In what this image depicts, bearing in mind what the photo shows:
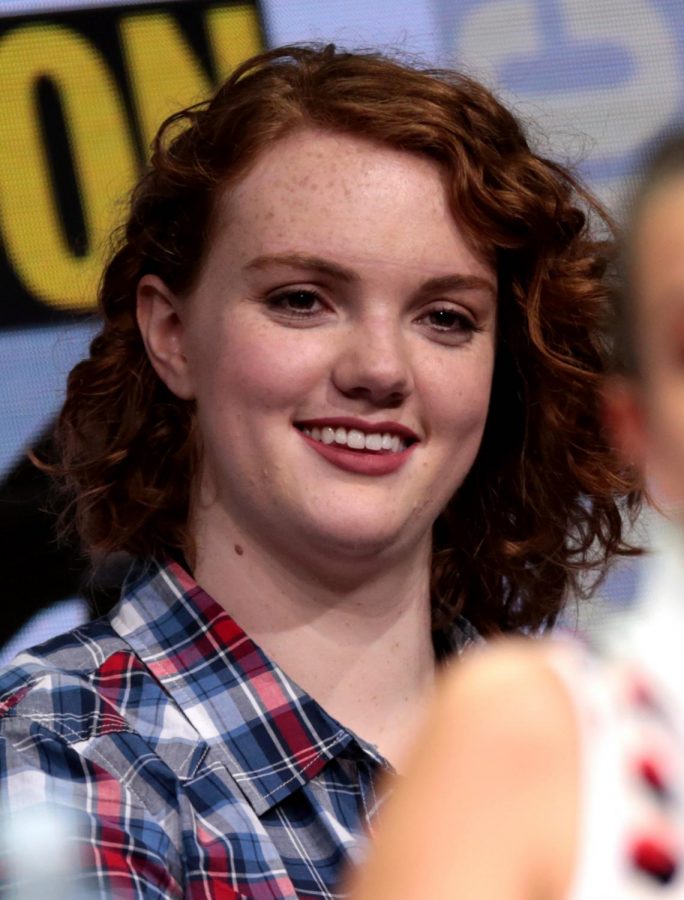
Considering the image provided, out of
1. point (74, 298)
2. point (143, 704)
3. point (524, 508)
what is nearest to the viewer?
point (143, 704)

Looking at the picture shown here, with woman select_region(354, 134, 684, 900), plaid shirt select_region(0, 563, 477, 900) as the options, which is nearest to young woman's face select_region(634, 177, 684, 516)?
woman select_region(354, 134, 684, 900)

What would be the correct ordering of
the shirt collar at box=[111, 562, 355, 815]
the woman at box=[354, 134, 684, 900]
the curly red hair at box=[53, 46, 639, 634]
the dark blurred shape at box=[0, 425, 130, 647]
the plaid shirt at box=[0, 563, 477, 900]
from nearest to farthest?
the woman at box=[354, 134, 684, 900] < the plaid shirt at box=[0, 563, 477, 900] < the shirt collar at box=[111, 562, 355, 815] < the curly red hair at box=[53, 46, 639, 634] < the dark blurred shape at box=[0, 425, 130, 647]

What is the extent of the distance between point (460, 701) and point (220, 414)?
0.94m

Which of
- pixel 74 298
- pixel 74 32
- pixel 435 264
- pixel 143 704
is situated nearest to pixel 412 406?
pixel 435 264

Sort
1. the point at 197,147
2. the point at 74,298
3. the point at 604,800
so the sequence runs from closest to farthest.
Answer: the point at 604,800 → the point at 197,147 → the point at 74,298

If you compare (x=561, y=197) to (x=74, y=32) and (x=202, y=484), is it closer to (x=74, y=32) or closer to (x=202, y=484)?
(x=202, y=484)

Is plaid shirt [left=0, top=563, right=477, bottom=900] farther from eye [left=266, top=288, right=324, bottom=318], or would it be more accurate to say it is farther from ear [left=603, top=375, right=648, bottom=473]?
ear [left=603, top=375, right=648, bottom=473]

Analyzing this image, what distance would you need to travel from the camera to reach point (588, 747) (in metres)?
0.34

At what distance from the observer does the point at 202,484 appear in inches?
53.4

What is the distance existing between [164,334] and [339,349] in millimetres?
213

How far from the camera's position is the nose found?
1.20 meters

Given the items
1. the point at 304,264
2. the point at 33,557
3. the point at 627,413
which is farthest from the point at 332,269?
the point at 627,413

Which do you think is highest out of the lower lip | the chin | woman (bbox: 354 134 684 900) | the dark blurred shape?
woman (bbox: 354 134 684 900)

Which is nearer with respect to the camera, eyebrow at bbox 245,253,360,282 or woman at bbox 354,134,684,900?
woman at bbox 354,134,684,900
